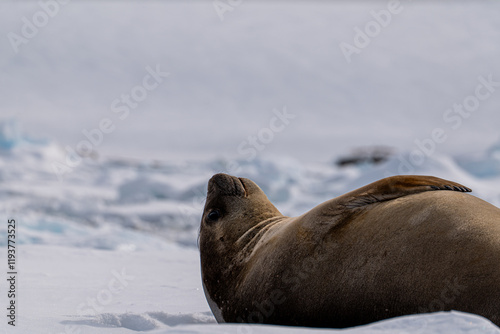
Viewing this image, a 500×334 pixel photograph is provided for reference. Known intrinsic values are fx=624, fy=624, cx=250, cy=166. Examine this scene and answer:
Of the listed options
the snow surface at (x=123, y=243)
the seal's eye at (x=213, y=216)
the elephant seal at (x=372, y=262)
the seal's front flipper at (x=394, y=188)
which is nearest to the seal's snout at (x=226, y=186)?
the seal's eye at (x=213, y=216)

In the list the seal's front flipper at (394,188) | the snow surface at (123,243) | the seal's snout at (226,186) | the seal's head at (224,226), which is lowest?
the snow surface at (123,243)

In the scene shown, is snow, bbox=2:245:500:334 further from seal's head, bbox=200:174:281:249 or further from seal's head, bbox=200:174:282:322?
seal's head, bbox=200:174:281:249

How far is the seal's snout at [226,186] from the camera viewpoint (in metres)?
3.41

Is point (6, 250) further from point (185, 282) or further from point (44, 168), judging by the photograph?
point (44, 168)

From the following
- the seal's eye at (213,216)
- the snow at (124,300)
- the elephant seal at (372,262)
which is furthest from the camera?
the seal's eye at (213,216)

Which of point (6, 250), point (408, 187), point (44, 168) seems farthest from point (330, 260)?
point (44, 168)

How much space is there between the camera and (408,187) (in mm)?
2596

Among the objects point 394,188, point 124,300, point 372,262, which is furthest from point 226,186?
point 372,262

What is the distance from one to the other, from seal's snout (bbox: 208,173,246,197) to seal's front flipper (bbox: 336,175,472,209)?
85cm

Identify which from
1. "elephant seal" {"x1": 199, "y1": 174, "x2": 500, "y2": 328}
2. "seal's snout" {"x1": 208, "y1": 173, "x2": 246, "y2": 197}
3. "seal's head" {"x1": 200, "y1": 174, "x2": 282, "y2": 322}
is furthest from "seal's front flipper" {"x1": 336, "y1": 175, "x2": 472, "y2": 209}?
"seal's snout" {"x1": 208, "y1": 173, "x2": 246, "y2": 197}

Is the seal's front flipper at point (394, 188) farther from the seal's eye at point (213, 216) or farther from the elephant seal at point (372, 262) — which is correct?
the seal's eye at point (213, 216)

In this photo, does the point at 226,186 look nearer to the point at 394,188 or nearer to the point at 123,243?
the point at 394,188

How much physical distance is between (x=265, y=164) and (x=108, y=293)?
783 inches

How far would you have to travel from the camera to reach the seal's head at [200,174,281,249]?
10.7ft
